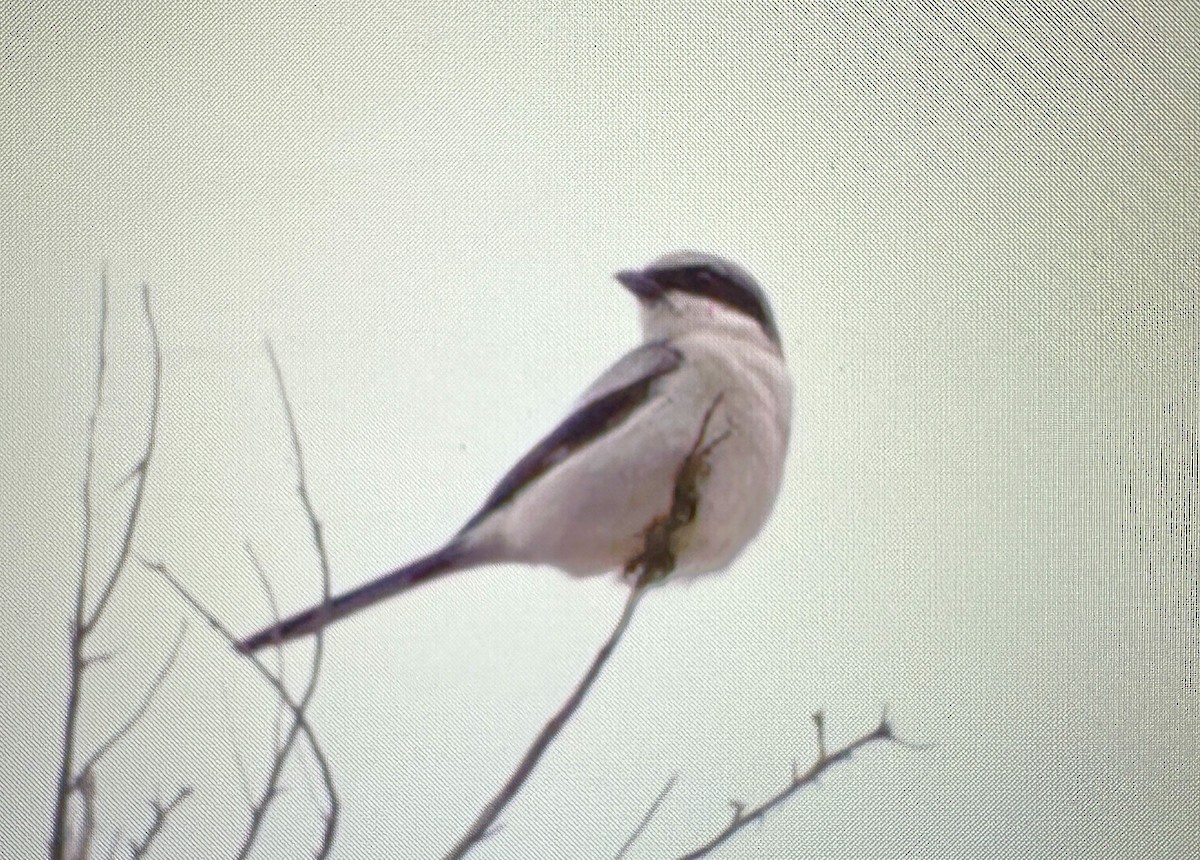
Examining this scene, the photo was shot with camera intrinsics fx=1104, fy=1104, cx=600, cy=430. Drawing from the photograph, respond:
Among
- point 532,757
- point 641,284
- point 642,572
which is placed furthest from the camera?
point 641,284

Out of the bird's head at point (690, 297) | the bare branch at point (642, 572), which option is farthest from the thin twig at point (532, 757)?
the bird's head at point (690, 297)

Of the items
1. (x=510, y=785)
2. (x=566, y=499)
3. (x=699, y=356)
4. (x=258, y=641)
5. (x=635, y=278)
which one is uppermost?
(x=635, y=278)

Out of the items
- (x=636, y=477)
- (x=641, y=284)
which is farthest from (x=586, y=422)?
(x=641, y=284)

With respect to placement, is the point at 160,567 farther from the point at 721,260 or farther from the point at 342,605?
the point at 721,260

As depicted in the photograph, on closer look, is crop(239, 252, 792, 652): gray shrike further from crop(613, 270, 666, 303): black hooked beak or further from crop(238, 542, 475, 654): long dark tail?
crop(613, 270, 666, 303): black hooked beak

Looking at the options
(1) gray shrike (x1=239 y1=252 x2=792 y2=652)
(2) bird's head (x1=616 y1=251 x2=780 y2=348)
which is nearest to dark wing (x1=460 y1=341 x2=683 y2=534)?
(1) gray shrike (x1=239 y1=252 x2=792 y2=652)

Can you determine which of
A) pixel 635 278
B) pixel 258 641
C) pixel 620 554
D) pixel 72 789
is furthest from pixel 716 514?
pixel 72 789

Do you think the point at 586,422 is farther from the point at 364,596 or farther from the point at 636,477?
the point at 364,596
